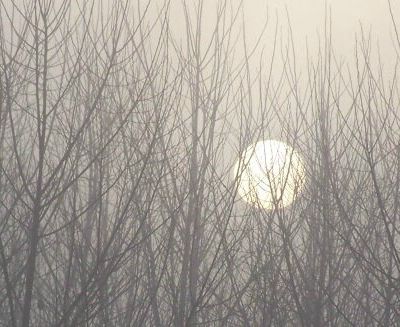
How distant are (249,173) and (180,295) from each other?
46.5 inches

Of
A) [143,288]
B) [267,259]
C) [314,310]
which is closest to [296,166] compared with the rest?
[267,259]

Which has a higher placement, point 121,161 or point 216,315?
point 121,161

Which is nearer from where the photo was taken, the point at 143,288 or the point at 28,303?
the point at 28,303

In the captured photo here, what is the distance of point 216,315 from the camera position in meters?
5.53

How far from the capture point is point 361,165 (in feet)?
16.7

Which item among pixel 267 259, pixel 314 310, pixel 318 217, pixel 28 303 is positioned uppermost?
pixel 318 217

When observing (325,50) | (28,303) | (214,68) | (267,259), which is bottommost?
(28,303)

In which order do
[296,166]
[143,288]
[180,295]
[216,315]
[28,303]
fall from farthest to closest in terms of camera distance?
[216,315] → [296,166] → [143,288] → [180,295] → [28,303]

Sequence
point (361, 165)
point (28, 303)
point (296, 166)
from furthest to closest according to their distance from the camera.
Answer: point (361, 165) < point (296, 166) < point (28, 303)

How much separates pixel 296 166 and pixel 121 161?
4.79 ft

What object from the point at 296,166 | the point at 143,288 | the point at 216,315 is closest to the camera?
the point at 143,288

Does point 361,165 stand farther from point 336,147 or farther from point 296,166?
point 296,166

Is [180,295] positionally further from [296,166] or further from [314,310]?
[296,166]

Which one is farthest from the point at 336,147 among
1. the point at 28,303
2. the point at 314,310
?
the point at 28,303
